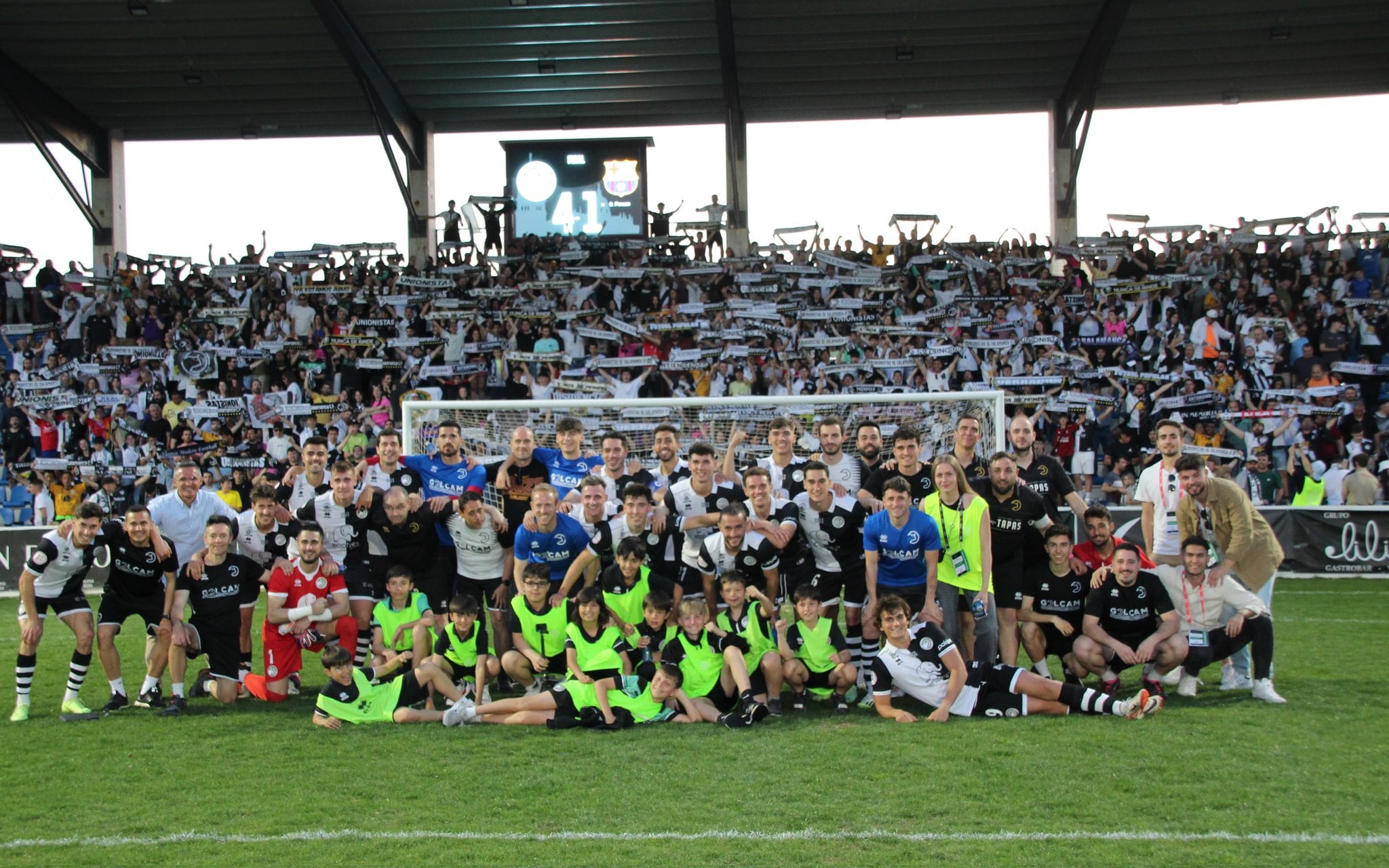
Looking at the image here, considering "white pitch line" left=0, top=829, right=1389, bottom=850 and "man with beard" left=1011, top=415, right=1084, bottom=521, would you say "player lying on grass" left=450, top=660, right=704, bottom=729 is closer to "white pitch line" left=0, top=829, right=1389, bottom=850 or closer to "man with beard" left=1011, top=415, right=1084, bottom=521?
"white pitch line" left=0, top=829, right=1389, bottom=850

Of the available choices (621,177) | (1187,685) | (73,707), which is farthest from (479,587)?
(621,177)

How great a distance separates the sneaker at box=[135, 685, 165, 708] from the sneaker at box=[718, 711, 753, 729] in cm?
416

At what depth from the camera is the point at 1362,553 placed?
46.9ft

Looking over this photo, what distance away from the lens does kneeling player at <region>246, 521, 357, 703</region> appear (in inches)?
337

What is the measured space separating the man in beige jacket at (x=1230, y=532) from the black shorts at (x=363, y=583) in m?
6.00

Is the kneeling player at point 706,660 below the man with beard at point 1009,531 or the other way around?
below

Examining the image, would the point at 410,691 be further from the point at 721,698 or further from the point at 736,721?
the point at 736,721

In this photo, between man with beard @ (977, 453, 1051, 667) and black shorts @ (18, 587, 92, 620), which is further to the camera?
man with beard @ (977, 453, 1051, 667)

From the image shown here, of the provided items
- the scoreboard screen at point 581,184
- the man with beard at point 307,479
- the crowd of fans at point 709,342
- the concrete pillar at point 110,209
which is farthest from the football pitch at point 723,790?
the concrete pillar at point 110,209

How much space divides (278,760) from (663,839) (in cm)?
275

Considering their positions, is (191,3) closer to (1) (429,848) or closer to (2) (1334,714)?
(1) (429,848)

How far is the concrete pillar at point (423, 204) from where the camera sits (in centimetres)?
2305

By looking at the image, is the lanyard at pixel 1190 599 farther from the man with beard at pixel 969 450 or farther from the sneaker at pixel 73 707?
the sneaker at pixel 73 707

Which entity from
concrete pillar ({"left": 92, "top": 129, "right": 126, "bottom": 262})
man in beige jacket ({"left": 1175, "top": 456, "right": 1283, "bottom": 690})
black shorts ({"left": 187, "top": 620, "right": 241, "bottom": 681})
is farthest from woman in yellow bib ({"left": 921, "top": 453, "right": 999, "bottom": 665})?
concrete pillar ({"left": 92, "top": 129, "right": 126, "bottom": 262})
